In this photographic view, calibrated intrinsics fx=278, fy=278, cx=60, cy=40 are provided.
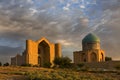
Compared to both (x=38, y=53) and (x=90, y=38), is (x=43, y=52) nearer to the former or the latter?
(x=38, y=53)

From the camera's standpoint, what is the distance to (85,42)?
190 ft

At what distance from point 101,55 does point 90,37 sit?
5.79 meters

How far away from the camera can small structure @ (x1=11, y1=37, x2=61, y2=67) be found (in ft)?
Result: 162

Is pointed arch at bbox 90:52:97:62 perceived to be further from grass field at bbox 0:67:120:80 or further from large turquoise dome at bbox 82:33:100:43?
grass field at bbox 0:67:120:80

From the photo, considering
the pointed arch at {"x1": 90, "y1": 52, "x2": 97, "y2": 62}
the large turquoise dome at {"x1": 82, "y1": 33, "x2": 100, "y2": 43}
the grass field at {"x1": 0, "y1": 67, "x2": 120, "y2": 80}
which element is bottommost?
the grass field at {"x1": 0, "y1": 67, "x2": 120, "y2": 80}

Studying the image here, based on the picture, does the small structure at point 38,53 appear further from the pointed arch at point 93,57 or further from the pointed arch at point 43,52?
the pointed arch at point 93,57

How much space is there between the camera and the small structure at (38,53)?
49.3m

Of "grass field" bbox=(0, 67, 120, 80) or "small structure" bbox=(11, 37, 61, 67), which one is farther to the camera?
"small structure" bbox=(11, 37, 61, 67)

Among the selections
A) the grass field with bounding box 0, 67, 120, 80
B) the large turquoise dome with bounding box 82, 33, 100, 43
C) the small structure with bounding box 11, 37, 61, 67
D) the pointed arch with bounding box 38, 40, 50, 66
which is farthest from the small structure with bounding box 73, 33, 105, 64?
the grass field with bounding box 0, 67, 120, 80

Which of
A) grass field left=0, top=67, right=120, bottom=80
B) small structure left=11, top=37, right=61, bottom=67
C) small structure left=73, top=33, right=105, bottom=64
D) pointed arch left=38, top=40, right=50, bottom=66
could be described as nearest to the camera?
grass field left=0, top=67, right=120, bottom=80

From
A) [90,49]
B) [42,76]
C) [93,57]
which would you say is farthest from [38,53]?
[42,76]

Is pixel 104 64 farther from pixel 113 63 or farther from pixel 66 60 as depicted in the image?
pixel 66 60

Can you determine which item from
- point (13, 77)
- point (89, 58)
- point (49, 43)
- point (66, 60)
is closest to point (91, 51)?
point (89, 58)

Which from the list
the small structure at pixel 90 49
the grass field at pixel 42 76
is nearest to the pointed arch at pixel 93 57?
the small structure at pixel 90 49
